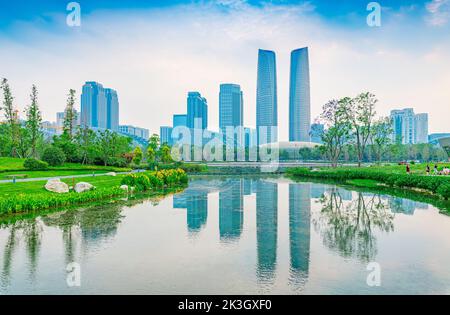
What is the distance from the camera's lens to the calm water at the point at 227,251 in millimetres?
8641

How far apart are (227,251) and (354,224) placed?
26.1 feet

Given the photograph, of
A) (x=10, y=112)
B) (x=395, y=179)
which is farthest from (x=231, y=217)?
(x=10, y=112)

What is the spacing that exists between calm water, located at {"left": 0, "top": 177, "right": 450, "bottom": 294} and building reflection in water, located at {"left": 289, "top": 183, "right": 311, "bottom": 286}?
1.6 inches

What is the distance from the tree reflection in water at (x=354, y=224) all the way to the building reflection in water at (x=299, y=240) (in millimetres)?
630

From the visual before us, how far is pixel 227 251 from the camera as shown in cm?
1176

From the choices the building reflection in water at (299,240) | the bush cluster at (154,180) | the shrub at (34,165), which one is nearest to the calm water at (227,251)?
the building reflection in water at (299,240)

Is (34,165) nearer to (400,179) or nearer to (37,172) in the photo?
(37,172)

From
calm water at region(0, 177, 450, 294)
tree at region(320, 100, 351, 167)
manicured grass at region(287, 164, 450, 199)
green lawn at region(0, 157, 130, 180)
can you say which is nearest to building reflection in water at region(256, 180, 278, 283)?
calm water at region(0, 177, 450, 294)

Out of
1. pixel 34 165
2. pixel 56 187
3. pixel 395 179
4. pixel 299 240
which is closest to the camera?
pixel 299 240

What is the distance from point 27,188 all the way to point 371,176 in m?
35.7

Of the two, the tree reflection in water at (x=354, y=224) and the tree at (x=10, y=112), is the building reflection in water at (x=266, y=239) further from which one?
the tree at (x=10, y=112)

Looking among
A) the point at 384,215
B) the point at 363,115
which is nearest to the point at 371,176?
the point at 363,115
